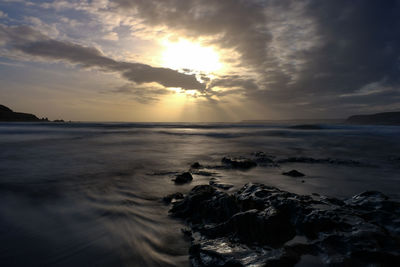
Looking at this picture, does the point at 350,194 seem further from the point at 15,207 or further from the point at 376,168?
the point at 15,207

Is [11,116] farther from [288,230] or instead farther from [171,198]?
[288,230]

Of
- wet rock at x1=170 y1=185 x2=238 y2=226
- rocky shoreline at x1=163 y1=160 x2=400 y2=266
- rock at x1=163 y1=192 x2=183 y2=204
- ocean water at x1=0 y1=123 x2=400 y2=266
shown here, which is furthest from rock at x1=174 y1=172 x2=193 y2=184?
rocky shoreline at x1=163 y1=160 x2=400 y2=266

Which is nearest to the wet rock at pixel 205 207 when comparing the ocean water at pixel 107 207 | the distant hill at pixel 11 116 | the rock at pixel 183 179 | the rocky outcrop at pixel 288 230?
the rocky outcrop at pixel 288 230

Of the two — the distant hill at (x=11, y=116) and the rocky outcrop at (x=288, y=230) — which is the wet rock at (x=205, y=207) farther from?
the distant hill at (x=11, y=116)

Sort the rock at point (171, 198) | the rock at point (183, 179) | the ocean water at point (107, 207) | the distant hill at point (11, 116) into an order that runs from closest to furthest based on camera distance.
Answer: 1. the ocean water at point (107, 207)
2. the rock at point (171, 198)
3. the rock at point (183, 179)
4. the distant hill at point (11, 116)

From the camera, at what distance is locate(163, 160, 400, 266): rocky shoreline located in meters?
2.12

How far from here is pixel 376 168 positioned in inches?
283

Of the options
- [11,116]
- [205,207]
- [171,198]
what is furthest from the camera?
[11,116]

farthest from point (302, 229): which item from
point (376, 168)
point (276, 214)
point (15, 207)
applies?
point (376, 168)

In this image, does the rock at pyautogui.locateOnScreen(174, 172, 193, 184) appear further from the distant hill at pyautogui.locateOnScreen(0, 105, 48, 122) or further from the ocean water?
the distant hill at pyautogui.locateOnScreen(0, 105, 48, 122)

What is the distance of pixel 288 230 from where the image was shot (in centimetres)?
263

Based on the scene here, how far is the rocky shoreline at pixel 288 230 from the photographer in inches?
83.4

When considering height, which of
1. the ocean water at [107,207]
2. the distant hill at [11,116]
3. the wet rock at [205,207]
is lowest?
the ocean water at [107,207]

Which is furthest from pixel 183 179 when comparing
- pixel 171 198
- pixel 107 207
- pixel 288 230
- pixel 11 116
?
pixel 11 116
